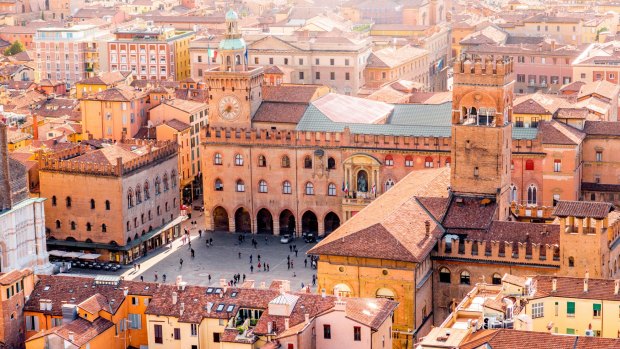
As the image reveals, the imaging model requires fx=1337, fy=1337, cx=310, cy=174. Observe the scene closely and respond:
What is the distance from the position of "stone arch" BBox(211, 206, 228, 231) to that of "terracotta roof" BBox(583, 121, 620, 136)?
99.4 feet

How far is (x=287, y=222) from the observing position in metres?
110

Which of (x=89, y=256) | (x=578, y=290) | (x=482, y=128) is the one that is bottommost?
(x=89, y=256)

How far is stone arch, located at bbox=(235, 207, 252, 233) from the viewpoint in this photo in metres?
111

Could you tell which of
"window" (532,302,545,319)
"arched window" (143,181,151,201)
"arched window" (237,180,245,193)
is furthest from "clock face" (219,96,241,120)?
"window" (532,302,545,319)

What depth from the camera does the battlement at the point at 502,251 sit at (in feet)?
256

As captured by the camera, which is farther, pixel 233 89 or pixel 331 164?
pixel 233 89

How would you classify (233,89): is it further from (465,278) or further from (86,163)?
(465,278)

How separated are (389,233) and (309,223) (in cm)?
3320

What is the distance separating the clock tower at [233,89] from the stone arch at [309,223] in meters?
8.99

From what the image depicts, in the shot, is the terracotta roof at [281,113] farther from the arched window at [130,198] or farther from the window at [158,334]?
the window at [158,334]

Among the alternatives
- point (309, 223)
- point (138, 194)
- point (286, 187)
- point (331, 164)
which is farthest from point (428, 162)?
point (138, 194)

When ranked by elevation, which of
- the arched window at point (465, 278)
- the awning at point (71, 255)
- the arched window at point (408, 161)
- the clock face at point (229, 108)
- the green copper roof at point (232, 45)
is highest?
the green copper roof at point (232, 45)

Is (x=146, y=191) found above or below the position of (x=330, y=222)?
above

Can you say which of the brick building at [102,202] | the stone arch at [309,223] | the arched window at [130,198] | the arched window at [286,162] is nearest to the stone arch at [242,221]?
the stone arch at [309,223]
